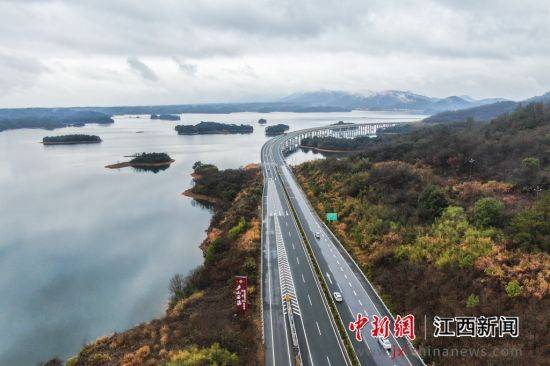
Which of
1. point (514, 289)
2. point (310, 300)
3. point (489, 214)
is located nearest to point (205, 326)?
point (310, 300)

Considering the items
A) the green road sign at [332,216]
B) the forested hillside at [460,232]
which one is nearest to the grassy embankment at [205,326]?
the green road sign at [332,216]

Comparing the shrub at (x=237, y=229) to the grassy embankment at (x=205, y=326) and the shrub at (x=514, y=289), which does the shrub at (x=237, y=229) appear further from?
the shrub at (x=514, y=289)

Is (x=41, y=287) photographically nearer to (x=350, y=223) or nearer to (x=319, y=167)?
(x=350, y=223)

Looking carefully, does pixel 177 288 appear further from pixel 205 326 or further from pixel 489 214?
pixel 489 214

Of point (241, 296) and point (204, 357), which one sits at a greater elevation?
point (241, 296)

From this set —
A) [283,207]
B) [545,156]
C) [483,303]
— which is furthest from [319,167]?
[483,303]

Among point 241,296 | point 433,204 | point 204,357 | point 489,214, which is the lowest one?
point 204,357

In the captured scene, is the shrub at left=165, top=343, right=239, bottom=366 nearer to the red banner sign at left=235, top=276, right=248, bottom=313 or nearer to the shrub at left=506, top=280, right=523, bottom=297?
the red banner sign at left=235, top=276, right=248, bottom=313
